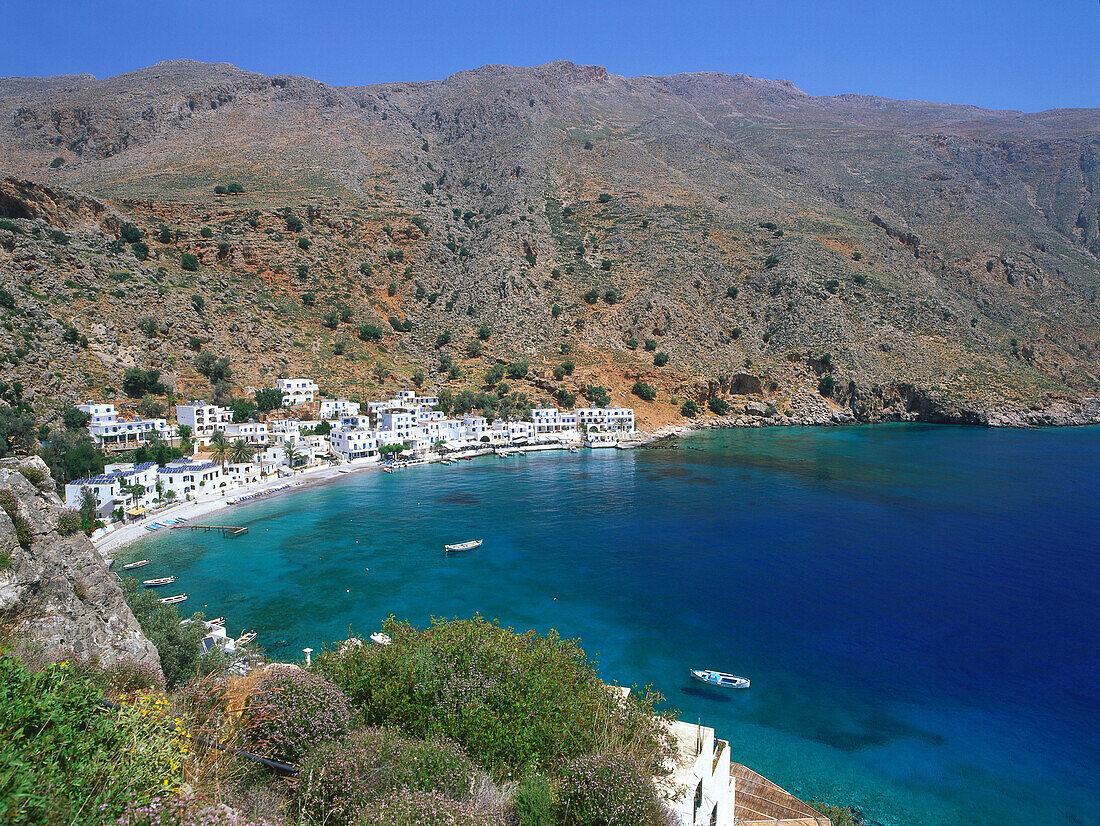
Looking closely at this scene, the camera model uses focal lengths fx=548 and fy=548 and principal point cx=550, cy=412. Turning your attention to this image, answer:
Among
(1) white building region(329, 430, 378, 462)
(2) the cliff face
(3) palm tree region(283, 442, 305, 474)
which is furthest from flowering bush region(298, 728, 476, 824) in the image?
(1) white building region(329, 430, 378, 462)

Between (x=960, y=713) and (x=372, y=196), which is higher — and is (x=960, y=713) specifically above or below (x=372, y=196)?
below

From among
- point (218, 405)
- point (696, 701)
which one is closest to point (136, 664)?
point (696, 701)

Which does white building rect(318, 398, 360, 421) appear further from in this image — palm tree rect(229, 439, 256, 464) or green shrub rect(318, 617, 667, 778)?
green shrub rect(318, 617, 667, 778)

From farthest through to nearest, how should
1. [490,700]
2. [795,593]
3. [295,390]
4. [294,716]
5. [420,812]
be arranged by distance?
[295,390] < [795,593] < [490,700] < [294,716] < [420,812]

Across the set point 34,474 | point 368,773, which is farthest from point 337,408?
point 368,773

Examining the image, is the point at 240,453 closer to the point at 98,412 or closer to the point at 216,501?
the point at 216,501

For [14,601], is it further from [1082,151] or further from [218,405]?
[1082,151]
